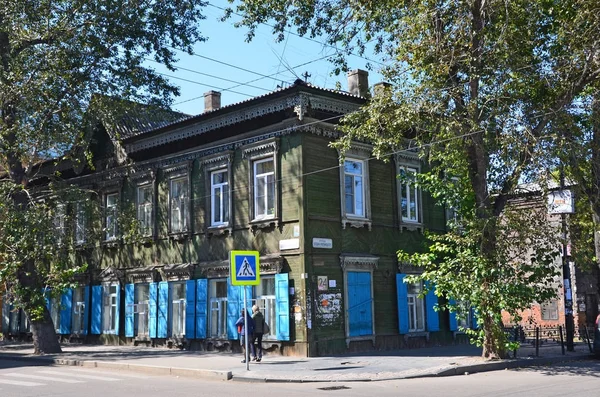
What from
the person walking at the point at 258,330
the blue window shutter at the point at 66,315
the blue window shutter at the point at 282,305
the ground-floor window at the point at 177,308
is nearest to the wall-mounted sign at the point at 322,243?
the blue window shutter at the point at 282,305

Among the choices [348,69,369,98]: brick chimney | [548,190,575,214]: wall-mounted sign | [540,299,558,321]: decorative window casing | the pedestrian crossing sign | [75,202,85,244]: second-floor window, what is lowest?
[540,299,558,321]: decorative window casing

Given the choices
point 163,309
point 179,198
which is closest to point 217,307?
point 163,309

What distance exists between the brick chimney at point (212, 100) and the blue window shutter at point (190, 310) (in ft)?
28.7

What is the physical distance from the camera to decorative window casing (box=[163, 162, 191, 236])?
25.1m

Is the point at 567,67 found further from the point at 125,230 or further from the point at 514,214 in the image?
the point at 125,230

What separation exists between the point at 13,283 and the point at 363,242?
12183 millimetres

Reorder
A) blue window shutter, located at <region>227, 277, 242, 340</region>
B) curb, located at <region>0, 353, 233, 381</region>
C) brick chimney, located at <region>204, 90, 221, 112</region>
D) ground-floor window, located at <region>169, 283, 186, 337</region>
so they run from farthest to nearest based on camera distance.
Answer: brick chimney, located at <region>204, 90, 221, 112</region>, ground-floor window, located at <region>169, 283, 186, 337</region>, blue window shutter, located at <region>227, 277, 242, 340</region>, curb, located at <region>0, 353, 233, 381</region>

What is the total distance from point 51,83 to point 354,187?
35.6 ft

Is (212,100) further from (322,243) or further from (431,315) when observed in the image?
(431,315)

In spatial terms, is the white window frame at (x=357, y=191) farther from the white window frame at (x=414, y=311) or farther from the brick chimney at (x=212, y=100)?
the brick chimney at (x=212, y=100)

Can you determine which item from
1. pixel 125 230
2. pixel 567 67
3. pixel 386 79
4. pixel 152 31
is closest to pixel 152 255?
pixel 125 230

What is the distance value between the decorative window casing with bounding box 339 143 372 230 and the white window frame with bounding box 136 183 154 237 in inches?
329

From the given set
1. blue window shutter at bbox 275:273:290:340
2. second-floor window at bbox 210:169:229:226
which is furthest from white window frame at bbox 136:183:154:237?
blue window shutter at bbox 275:273:290:340

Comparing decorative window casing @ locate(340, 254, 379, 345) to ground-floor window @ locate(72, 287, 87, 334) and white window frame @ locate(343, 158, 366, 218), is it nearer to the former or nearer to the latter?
white window frame @ locate(343, 158, 366, 218)
